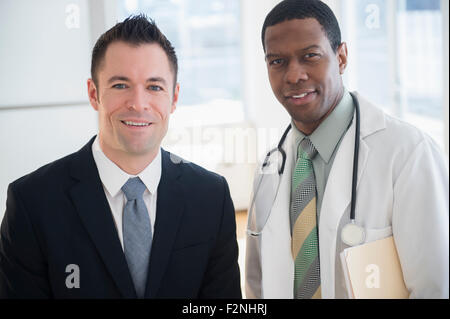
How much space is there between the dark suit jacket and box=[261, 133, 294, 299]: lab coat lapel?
0.06m

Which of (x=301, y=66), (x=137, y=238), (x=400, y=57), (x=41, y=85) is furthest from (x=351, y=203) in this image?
(x=400, y=57)

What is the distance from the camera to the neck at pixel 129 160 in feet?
3.00

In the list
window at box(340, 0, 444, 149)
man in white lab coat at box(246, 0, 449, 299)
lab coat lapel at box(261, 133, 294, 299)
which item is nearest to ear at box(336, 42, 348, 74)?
man in white lab coat at box(246, 0, 449, 299)

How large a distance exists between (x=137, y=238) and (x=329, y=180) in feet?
→ 1.15

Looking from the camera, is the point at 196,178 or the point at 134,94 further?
the point at 196,178

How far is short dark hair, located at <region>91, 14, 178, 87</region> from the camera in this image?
878 mm

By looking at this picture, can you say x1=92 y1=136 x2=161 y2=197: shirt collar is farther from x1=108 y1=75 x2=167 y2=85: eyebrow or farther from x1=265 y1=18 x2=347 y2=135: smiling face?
x1=265 y1=18 x2=347 y2=135: smiling face

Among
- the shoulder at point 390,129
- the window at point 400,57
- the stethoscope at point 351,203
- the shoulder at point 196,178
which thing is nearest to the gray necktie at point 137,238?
the shoulder at point 196,178

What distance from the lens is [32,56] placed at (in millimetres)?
1087

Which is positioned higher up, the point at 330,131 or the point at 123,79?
the point at 123,79

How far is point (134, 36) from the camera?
2.88ft

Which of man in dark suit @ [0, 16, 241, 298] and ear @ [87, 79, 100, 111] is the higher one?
ear @ [87, 79, 100, 111]

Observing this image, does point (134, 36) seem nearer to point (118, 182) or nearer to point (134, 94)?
point (134, 94)

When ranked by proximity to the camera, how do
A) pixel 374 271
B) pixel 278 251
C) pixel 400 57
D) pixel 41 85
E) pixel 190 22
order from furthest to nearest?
pixel 400 57 → pixel 190 22 → pixel 41 85 → pixel 278 251 → pixel 374 271
